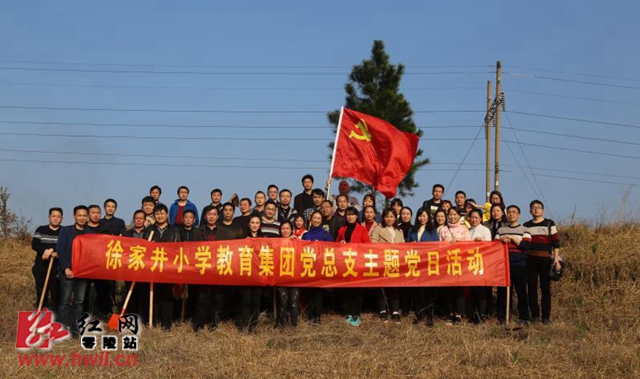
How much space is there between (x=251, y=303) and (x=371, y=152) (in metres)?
4.18

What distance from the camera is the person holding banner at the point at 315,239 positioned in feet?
31.8

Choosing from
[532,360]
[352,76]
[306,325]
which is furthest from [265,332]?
[352,76]

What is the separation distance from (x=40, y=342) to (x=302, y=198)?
477 centimetres

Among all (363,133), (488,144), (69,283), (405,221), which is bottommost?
(69,283)

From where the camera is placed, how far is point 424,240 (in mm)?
9977

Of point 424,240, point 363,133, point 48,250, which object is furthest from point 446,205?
point 48,250

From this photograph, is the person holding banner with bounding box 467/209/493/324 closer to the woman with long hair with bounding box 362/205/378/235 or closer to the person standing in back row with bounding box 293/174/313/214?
the woman with long hair with bounding box 362/205/378/235

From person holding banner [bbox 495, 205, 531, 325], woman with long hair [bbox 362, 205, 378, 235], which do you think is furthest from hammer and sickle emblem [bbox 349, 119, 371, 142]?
person holding banner [bbox 495, 205, 531, 325]

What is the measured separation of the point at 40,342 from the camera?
844 centimetres

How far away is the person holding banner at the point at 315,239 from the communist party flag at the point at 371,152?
2493 millimetres

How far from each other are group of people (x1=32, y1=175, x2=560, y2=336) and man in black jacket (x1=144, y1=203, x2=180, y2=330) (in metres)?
0.02

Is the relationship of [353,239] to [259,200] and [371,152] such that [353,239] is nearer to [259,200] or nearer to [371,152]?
[259,200]

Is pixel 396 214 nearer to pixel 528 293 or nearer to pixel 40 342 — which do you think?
pixel 528 293

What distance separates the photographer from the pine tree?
2320 centimetres
